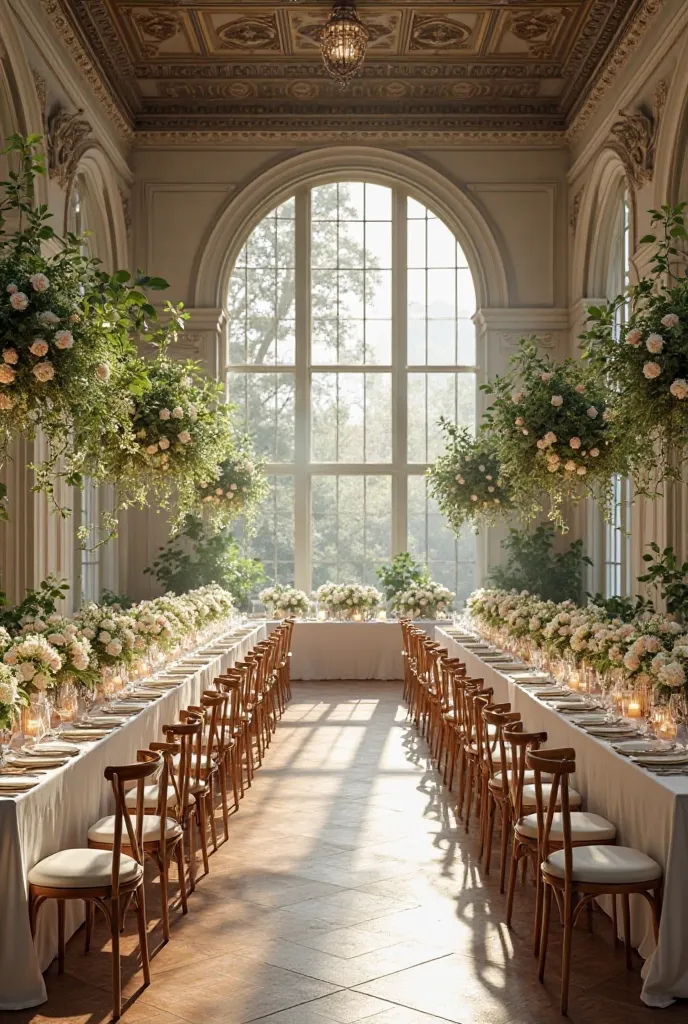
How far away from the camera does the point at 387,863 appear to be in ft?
20.4

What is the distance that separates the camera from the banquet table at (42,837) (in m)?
4.19

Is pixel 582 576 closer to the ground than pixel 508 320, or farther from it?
closer to the ground

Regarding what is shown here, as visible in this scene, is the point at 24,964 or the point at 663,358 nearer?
the point at 24,964

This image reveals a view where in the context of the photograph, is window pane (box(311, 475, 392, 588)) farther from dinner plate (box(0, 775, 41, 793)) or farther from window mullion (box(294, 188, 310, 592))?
dinner plate (box(0, 775, 41, 793))

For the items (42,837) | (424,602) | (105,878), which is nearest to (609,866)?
(105,878)

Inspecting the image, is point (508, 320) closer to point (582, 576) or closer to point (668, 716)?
point (582, 576)

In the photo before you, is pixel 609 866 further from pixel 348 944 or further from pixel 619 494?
pixel 619 494

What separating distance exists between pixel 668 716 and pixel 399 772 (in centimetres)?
366

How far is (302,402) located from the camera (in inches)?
607

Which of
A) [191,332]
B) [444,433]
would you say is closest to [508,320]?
[444,433]

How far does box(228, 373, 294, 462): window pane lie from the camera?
15438 millimetres

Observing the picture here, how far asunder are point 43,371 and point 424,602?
9434mm

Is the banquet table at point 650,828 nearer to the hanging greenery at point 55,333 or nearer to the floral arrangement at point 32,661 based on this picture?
the floral arrangement at point 32,661

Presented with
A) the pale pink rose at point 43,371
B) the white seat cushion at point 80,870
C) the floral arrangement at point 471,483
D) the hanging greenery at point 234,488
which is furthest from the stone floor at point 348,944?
the hanging greenery at point 234,488
